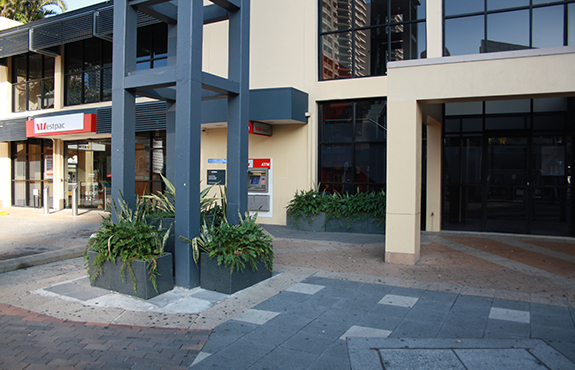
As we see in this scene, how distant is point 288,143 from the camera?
12523mm

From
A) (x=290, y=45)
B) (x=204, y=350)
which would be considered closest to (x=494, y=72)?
(x=204, y=350)

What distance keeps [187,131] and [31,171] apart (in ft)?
51.5

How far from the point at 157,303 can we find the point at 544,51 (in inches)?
266

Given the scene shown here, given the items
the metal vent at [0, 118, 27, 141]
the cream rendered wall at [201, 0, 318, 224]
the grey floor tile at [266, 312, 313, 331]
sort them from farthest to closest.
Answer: the metal vent at [0, 118, 27, 141], the cream rendered wall at [201, 0, 318, 224], the grey floor tile at [266, 312, 313, 331]

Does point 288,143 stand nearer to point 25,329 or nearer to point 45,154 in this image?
point 25,329

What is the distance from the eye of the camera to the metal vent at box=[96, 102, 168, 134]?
1351 cm

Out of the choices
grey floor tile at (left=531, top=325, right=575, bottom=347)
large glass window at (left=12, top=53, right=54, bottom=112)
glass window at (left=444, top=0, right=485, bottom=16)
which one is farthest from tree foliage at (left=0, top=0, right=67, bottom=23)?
grey floor tile at (left=531, top=325, right=575, bottom=347)

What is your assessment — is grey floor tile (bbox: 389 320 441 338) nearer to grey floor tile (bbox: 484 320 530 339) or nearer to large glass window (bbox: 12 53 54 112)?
grey floor tile (bbox: 484 320 530 339)

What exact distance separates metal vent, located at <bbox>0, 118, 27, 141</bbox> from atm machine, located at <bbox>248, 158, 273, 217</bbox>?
31.8 ft

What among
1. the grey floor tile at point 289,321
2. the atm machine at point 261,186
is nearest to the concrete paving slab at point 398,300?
the grey floor tile at point 289,321

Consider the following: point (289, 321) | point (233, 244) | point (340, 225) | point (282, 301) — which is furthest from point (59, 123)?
point (289, 321)

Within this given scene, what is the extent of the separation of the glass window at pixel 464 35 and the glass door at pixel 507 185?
2.35 m

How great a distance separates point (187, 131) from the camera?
18.5 feet

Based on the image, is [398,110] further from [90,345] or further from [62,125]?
[62,125]
